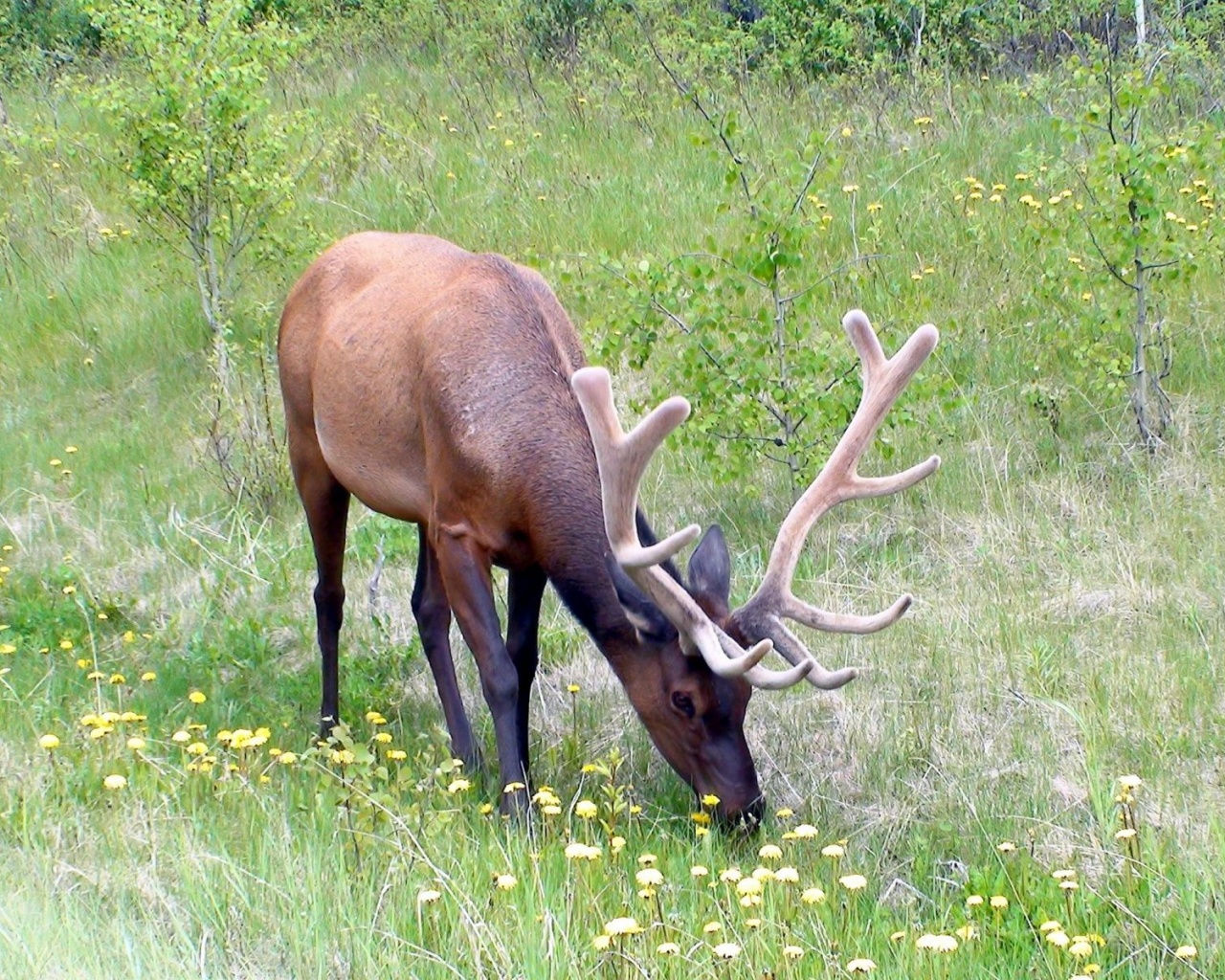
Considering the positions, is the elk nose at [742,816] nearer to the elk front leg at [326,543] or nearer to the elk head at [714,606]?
the elk head at [714,606]

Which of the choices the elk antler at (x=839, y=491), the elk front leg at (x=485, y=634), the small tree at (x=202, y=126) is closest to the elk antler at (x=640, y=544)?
the elk antler at (x=839, y=491)

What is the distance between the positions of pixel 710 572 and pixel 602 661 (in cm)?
167

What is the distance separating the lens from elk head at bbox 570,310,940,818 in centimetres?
479

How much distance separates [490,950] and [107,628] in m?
4.36

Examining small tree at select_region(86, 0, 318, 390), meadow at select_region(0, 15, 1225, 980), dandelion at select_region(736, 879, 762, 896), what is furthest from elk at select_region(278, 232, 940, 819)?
small tree at select_region(86, 0, 318, 390)

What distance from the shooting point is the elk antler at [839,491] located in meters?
4.94

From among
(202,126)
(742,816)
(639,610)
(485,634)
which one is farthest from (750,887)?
(202,126)

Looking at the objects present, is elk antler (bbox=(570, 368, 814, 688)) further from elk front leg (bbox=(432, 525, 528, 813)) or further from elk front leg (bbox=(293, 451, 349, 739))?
elk front leg (bbox=(293, 451, 349, 739))

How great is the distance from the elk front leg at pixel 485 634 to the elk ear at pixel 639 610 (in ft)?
2.08

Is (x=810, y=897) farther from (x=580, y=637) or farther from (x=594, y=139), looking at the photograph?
(x=594, y=139)

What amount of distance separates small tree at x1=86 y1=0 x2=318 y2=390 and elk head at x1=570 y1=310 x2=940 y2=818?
4.96 meters

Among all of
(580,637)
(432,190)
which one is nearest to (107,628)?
(580,637)

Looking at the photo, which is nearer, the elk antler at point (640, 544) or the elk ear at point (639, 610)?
the elk antler at point (640, 544)

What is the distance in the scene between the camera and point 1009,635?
243 inches
